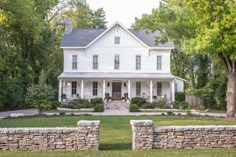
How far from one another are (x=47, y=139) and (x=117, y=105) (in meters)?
23.2

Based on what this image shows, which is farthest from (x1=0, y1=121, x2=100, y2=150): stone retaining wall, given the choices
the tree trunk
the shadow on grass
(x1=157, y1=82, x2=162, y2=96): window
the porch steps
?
(x1=157, y1=82, x2=162, y2=96): window

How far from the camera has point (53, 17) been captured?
48812 millimetres

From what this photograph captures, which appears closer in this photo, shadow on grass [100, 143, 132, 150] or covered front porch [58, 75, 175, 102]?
shadow on grass [100, 143, 132, 150]

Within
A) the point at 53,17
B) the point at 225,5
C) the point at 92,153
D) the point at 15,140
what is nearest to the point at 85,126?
the point at 92,153

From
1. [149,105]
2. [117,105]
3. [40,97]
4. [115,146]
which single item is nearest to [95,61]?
[117,105]

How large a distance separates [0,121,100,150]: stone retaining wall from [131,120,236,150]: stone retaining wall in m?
1.39

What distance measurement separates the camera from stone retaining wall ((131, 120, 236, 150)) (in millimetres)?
10812

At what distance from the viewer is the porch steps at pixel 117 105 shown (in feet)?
107

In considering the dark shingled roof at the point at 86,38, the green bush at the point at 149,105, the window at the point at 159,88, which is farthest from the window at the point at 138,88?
the green bush at the point at 149,105

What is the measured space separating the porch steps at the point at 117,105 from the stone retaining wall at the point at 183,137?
70.8 feet

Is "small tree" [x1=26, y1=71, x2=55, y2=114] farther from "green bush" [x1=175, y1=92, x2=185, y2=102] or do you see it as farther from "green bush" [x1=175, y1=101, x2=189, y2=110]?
"green bush" [x1=175, y1=92, x2=185, y2=102]

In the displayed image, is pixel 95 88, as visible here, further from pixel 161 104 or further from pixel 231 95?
pixel 231 95

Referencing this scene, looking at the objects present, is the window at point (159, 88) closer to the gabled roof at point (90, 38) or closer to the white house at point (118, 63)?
the white house at point (118, 63)

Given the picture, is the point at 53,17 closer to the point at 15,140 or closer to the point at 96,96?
the point at 96,96
